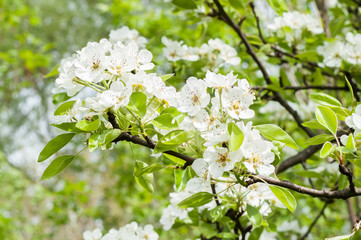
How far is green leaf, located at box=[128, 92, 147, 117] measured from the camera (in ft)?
2.72

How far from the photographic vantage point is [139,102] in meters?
0.83

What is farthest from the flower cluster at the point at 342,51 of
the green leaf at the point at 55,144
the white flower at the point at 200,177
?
the green leaf at the point at 55,144

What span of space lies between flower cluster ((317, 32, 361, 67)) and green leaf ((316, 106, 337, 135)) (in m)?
0.73

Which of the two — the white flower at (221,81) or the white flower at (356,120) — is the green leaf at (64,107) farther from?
the white flower at (356,120)

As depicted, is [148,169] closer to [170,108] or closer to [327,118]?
[170,108]

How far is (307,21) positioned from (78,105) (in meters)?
1.34

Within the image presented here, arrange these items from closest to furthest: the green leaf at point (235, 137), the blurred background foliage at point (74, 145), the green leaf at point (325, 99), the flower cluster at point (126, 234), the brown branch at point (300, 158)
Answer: the green leaf at point (235, 137) → the green leaf at point (325, 99) → the flower cluster at point (126, 234) → the brown branch at point (300, 158) → the blurred background foliage at point (74, 145)

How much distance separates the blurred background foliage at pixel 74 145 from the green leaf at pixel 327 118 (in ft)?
1.52

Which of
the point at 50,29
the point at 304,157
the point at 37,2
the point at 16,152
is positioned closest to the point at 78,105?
the point at 304,157

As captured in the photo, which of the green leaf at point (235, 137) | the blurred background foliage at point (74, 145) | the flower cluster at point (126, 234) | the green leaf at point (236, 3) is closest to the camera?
the green leaf at point (235, 137)

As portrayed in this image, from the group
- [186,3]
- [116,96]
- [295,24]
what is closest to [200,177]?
[116,96]

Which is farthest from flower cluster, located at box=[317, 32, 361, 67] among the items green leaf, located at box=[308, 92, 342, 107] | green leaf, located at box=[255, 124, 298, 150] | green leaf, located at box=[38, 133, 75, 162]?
green leaf, located at box=[38, 133, 75, 162]

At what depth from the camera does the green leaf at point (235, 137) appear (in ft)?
2.49

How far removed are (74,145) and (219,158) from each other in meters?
4.18
